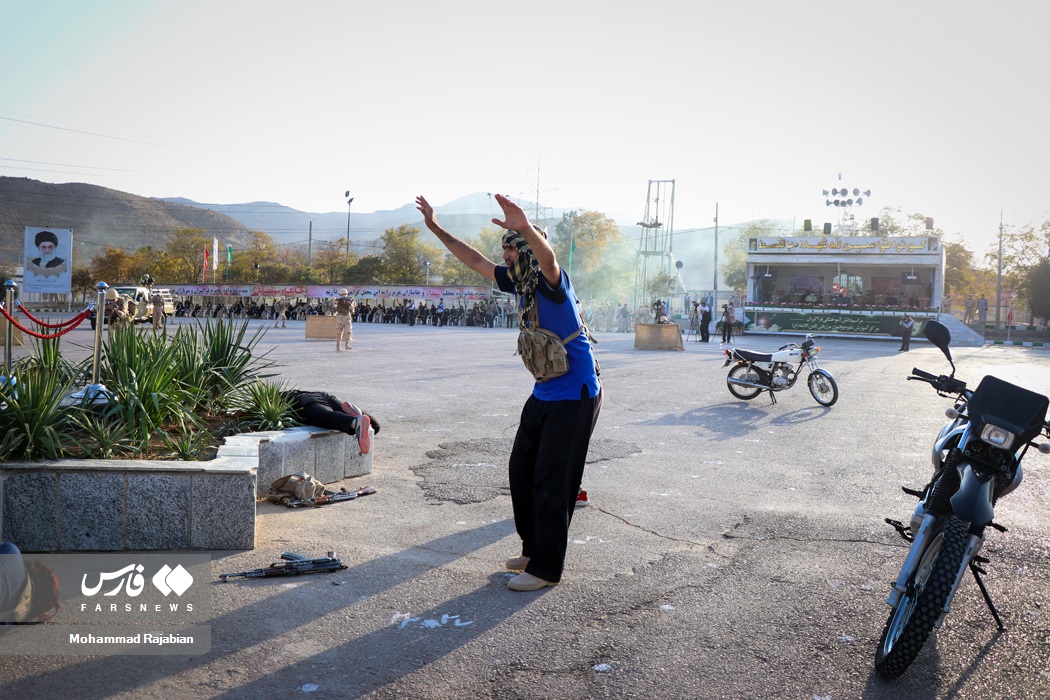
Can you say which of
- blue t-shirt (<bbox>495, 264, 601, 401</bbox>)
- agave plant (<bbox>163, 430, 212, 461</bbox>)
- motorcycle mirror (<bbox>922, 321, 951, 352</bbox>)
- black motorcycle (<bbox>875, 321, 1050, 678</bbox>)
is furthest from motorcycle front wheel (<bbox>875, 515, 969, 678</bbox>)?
agave plant (<bbox>163, 430, 212, 461</bbox>)

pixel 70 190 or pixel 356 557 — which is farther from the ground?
pixel 70 190

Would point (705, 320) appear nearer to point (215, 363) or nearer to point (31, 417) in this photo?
point (215, 363)

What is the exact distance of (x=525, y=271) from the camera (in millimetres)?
3795

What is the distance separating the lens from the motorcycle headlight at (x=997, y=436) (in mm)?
3043

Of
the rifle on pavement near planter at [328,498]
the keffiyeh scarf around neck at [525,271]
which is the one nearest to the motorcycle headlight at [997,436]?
the keffiyeh scarf around neck at [525,271]

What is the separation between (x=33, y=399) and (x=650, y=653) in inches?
137

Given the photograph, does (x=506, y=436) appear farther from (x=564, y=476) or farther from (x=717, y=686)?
(x=717, y=686)

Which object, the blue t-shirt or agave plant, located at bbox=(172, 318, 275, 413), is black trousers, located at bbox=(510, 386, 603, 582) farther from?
agave plant, located at bbox=(172, 318, 275, 413)

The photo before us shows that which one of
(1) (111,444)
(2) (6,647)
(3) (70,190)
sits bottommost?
(2) (6,647)

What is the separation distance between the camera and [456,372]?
594 inches

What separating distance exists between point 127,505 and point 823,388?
386 inches

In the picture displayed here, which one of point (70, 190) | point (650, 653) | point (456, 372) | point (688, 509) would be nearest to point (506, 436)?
point (688, 509)

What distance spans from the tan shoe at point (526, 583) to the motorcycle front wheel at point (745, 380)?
340 inches
